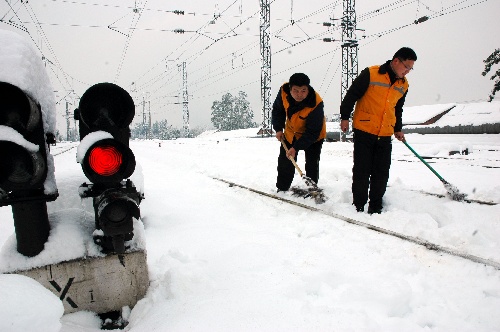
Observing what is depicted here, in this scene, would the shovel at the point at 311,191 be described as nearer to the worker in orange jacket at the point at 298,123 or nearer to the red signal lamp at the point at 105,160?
the worker in orange jacket at the point at 298,123

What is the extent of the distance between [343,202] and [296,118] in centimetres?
138

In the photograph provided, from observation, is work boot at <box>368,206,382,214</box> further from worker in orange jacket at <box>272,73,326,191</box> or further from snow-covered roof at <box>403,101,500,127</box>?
snow-covered roof at <box>403,101,500,127</box>

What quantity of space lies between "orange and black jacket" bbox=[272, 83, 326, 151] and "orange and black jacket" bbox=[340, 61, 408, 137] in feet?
1.92

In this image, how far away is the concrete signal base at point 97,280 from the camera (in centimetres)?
160

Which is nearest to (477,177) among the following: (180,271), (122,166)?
(180,271)

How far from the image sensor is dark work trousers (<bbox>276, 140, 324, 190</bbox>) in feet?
15.7

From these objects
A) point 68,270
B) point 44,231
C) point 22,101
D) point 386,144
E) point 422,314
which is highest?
point 22,101

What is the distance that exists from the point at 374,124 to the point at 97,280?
3324 millimetres

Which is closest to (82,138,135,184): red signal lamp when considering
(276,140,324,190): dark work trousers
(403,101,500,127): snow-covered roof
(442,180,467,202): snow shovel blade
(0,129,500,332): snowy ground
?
(0,129,500,332): snowy ground

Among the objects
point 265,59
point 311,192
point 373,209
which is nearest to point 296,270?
point 373,209

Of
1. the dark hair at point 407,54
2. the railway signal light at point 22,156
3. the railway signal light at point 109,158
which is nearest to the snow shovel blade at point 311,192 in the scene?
the dark hair at point 407,54

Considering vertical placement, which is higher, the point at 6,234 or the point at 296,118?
the point at 296,118

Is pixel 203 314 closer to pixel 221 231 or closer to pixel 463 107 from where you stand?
pixel 221 231

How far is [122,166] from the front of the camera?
148 cm
